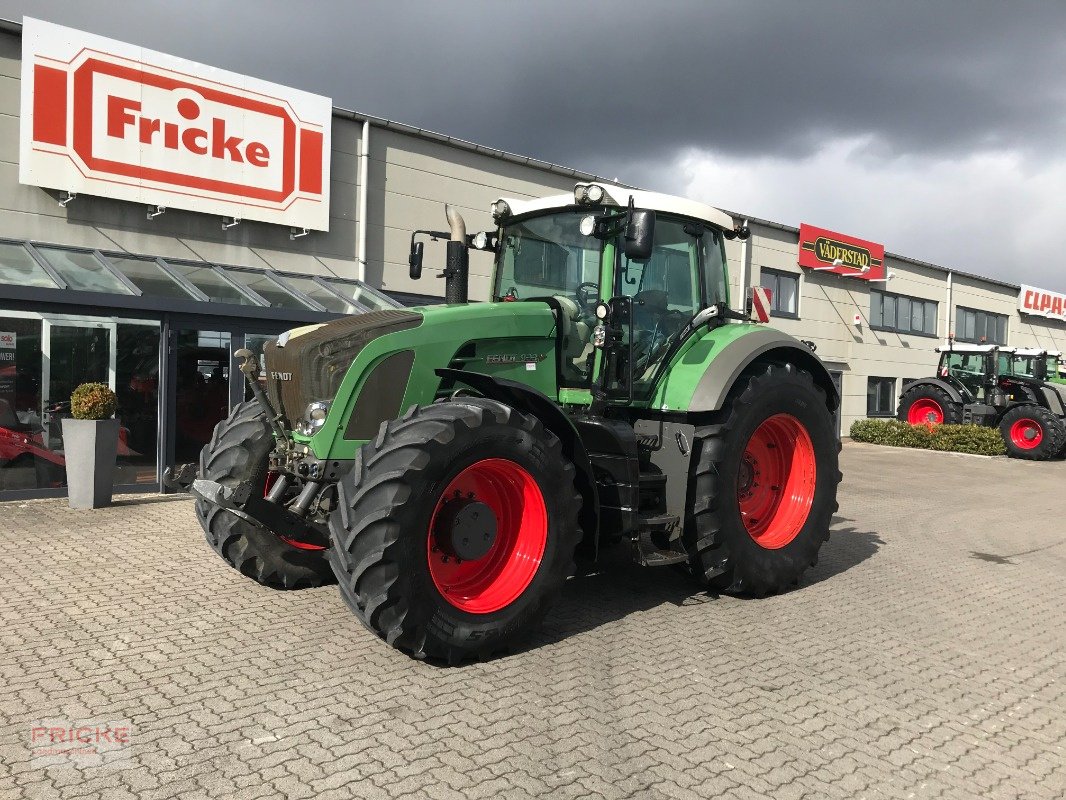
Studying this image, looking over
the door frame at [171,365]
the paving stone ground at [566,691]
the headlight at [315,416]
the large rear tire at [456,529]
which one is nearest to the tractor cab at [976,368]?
the paving stone ground at [566,691]

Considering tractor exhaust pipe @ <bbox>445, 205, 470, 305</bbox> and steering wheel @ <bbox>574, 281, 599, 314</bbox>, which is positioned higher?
tractor exhaust pipe @ <bbox>445, 205, 470, 305</bbox>

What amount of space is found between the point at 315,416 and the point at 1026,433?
18.0m

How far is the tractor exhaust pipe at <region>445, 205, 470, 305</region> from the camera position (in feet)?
18.7

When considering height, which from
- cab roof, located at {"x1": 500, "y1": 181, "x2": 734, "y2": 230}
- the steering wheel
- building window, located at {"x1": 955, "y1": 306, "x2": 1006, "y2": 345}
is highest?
building window, located at {"x1": 955, "y1": 306, "x2": 1006, "y2": 345}

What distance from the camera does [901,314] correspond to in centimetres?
2523

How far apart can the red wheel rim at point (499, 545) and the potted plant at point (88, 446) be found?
5.71 meters

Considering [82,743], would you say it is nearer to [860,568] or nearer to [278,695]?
[278,695]

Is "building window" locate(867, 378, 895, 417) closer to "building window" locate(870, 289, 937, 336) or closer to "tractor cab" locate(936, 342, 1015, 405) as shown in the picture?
"building window" locate(870, 289, 937, 336)

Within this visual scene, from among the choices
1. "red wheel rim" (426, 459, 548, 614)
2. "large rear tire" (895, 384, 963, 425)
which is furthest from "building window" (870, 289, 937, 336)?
"red wheel rim" (426, 459, 548, 614)

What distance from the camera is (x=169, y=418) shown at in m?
9.81

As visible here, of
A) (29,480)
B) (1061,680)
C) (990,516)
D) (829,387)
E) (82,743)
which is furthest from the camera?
(990,516)

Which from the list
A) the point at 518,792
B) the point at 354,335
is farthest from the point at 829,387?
the point at 518,792

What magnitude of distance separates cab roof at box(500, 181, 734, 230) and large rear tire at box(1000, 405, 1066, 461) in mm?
14880

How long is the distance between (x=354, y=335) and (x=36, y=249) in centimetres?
752
